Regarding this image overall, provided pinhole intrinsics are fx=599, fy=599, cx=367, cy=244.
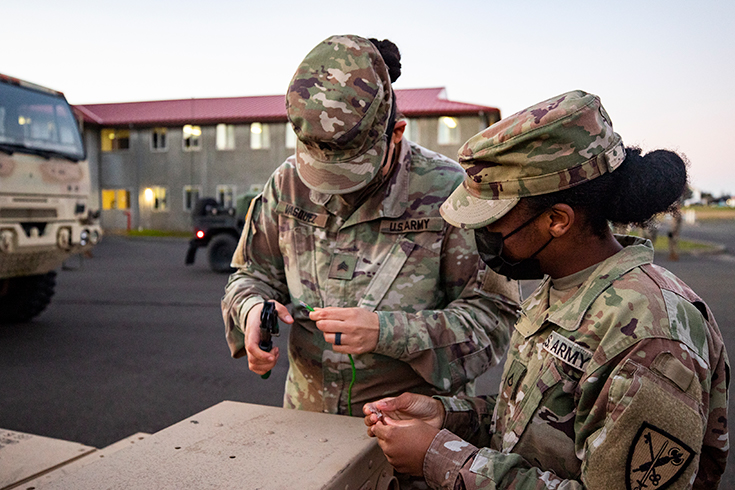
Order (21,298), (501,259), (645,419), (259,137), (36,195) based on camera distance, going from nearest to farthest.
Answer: (645,419)
(501,259)
(36,195)
(21,298)
(259,137)

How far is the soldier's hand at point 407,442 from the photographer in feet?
4.40

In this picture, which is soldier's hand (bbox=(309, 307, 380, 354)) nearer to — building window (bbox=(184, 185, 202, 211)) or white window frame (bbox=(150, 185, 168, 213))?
building window (bbox=(184, 185, 202, 211))

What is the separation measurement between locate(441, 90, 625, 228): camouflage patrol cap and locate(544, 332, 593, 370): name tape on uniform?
11.1 inches

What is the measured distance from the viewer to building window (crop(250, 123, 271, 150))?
2581 cm

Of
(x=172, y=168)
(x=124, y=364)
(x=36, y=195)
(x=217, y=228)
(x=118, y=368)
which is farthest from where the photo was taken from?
(x=172, y=168)

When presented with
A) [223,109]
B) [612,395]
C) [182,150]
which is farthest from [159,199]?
[612,395]

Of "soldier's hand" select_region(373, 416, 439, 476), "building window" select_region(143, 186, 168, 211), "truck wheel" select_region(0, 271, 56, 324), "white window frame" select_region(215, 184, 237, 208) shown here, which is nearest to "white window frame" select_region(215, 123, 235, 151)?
"white window frame" select_region(215, 184, 237, 208)

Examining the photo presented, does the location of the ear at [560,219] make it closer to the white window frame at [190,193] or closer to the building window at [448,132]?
the building window at [448,132]

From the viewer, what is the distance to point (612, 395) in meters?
1.04

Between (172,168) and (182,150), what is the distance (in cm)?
98

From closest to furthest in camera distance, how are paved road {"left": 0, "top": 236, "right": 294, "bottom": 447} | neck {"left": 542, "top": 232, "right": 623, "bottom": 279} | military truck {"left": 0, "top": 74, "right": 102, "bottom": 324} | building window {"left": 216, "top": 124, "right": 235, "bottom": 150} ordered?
neck {"left": 542, "top": 232, "right": 623, "bottom": 279} → paved road {"left": 0, "top": 236, "right": 294, "bottom": 447} → military truck {"left": 0, "top": 74, "right": 102, "bottom": 324} → building window {"left": 216, "top": 124, "right": 235, "bottom": 150}

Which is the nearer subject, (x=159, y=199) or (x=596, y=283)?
(x=596, y=283)

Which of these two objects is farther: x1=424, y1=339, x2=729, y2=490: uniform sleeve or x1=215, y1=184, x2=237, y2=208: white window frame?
x1=215, y1=184, x2=237, y2=208: white window frame

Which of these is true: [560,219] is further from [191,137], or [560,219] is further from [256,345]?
[191,137]
